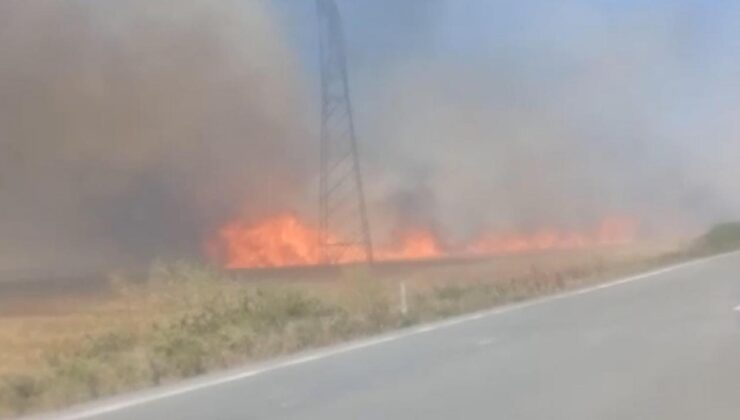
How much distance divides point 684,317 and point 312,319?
21.5ft

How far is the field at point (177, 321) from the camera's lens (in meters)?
18.0

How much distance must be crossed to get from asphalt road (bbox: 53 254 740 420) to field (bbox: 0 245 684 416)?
4.37 feet

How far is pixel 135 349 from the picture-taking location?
21.2m

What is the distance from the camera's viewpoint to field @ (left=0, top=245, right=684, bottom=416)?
707 inches

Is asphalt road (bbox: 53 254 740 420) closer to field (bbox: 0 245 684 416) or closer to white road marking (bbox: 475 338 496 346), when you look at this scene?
white road marking (bbox: 475 338 496 346)

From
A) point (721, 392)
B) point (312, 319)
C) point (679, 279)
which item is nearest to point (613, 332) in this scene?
point (312, 319)

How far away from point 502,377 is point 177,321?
31.0 feet

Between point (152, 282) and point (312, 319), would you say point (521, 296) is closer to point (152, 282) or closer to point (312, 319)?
point (312, 319)

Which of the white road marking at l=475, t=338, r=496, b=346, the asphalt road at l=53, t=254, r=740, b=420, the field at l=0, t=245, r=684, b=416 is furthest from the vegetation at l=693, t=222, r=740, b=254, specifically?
the white road marking at l=475, t=338, r=496, b=346

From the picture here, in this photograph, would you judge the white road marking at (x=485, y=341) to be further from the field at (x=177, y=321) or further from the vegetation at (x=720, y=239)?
the vegetation at (x=720, y=239)

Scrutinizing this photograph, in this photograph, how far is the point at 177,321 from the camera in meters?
24.4

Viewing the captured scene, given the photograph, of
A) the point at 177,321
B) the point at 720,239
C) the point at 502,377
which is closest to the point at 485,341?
the point at 502,377

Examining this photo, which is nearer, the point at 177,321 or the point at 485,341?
the point at 485,341

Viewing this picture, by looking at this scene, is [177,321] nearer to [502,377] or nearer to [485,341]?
[485,341]
